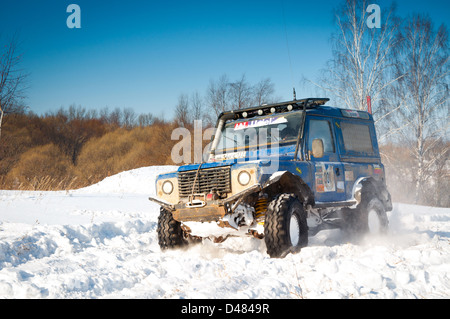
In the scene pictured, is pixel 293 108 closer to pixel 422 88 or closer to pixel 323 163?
pixel 323 163

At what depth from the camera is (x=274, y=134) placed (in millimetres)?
6535

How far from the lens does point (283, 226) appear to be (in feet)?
17.1

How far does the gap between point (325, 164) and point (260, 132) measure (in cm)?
117

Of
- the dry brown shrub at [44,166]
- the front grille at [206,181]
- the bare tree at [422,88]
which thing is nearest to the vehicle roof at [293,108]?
the front grille at [206,181]

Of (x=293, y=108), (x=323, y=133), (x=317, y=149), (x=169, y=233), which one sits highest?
(x=293, y=108)

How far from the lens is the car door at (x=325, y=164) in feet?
20.7

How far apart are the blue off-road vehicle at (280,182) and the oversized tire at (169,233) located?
0.02 meters

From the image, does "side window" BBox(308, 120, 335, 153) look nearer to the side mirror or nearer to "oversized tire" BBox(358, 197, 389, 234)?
the side mirror

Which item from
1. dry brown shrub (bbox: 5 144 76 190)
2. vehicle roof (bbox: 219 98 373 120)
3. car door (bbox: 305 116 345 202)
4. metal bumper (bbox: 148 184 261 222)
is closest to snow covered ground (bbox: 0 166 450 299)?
metal bumper (bbox: 148 184 261 222)

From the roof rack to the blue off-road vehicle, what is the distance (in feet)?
0.05

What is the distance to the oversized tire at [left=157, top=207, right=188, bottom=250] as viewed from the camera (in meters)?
6.26

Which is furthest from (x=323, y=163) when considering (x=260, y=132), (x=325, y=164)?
(x=260, y=132)

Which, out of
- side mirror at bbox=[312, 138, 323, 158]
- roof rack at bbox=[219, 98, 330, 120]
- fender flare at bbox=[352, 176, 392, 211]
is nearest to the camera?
side mirror at bbox=[312, 138, 323, 158]
